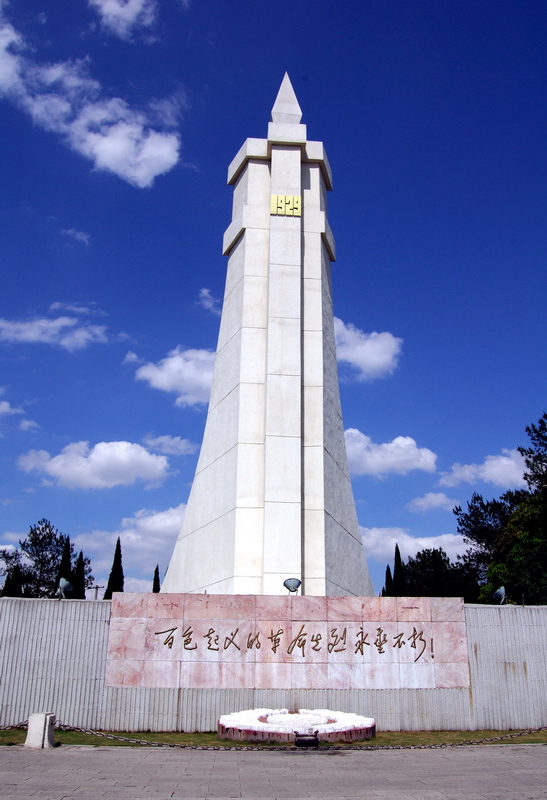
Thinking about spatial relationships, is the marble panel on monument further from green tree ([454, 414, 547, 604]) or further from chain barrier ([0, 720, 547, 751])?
green tree ([454, 414, 547, 604])

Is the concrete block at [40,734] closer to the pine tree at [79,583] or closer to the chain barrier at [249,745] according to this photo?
the chain barrier at [249,745]

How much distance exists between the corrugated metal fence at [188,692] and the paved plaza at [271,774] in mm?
2207

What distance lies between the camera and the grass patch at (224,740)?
1151cm

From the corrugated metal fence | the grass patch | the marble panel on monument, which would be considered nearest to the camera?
the grass patch

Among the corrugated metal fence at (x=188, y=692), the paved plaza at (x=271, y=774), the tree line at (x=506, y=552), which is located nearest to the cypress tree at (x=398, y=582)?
the tree line at (x=506, y=552)

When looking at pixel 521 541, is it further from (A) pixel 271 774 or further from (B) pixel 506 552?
(A) pixel 271 774

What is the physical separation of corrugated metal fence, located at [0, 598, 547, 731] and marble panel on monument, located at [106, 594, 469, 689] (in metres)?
0.19

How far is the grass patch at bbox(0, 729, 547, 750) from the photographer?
11.5 metres

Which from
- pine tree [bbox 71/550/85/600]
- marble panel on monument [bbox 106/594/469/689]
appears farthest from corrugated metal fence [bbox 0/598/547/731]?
pine tree [bbox 71/550/85/600]

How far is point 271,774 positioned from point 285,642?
4.89 metres

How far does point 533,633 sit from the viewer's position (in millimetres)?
14258

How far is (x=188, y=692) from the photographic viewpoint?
13.3 meters

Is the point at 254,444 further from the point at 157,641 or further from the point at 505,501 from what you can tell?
the point at 505,501

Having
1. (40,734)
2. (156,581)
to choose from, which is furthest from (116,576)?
(40,734)
